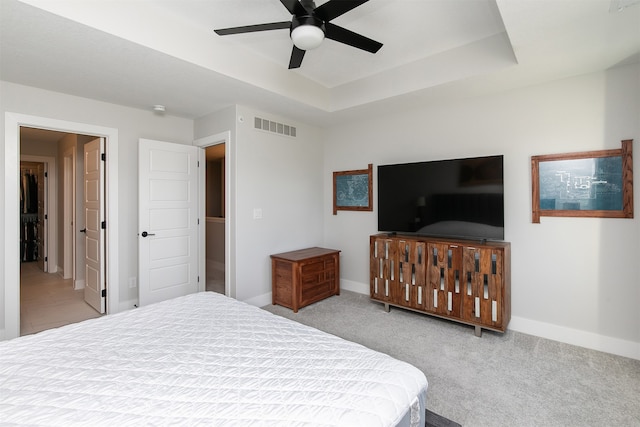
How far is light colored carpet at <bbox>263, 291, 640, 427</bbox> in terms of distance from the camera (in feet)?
6.30

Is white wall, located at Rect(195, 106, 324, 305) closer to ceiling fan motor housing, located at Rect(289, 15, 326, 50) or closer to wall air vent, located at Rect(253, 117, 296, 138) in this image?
wall air vent, located at Rect(253, 117, 296, 138)

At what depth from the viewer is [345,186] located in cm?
462

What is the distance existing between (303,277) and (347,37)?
266cm

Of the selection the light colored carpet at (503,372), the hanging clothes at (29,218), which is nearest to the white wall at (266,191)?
the light colored carpet at (503,372)

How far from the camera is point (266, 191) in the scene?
3979mm

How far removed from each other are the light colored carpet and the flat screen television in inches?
41.1

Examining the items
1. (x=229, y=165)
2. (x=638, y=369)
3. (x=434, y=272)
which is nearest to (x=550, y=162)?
(x=434, y=272)

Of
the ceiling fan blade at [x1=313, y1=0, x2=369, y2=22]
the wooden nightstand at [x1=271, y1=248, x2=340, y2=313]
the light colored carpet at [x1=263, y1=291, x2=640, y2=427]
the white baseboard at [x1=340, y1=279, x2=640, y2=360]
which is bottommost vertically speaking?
the light colored carpet at [x1=263, y1=291, x2=640, y2=427]

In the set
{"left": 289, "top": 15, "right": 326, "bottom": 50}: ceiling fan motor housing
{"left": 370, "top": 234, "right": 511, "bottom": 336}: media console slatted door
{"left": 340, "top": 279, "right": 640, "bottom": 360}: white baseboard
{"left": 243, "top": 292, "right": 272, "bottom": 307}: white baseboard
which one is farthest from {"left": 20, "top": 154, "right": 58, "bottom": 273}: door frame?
{"left": 340, "top": 279, "right": 640, "bottom": 360}: white baseboard

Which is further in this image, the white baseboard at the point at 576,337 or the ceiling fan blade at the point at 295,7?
the white baseboard at the point at 576,337

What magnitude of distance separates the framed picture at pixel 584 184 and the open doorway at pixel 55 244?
514 centimetres

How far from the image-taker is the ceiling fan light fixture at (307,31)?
1.91 meters

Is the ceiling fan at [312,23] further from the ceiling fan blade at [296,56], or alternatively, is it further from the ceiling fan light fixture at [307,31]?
the ceiling fan blade at [296,56]

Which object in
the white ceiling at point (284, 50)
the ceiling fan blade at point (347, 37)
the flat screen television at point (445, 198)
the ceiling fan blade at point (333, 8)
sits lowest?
the flat screen television at point (445, 198)
